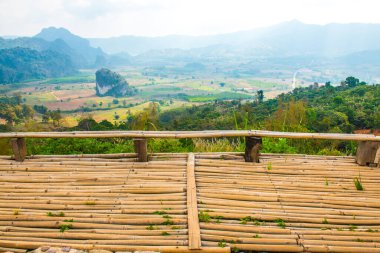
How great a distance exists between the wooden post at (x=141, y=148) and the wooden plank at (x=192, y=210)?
42cm

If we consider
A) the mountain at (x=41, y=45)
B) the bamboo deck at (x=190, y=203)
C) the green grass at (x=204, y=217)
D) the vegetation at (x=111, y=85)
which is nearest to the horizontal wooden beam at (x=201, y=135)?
the bamboo deck at (x=190, y=203)

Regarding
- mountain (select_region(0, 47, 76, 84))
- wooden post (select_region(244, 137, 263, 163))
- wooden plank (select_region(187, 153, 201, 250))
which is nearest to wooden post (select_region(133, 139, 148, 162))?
wooden plank (select_region(187, 153, 201, 250))

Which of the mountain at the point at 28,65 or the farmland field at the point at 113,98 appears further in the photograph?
the mountain at the point at 28,65

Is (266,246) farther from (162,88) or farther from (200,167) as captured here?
(162,88)

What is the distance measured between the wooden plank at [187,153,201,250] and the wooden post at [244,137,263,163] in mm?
544

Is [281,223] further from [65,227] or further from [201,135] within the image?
[65,227]

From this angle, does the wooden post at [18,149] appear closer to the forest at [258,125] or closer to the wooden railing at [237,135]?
the wooden railing at [237,135]

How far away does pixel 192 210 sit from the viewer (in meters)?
2.29

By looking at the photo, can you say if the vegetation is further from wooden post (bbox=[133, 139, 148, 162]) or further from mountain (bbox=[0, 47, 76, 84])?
wooden post (bbox=[133, 139, 148, 162])

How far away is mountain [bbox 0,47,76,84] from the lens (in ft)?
287

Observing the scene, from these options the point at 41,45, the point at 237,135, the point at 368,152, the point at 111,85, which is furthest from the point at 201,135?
the point at 41,45

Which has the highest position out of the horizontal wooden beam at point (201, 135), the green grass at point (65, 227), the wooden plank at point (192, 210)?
the horizontal wooden beam at point (201, 135)

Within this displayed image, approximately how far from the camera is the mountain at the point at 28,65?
87.4 m

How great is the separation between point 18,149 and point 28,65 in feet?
343
